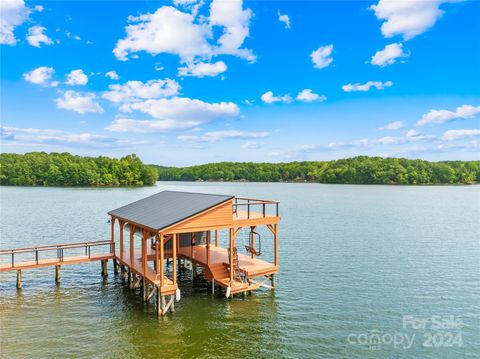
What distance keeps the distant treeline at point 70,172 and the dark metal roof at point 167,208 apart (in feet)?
361

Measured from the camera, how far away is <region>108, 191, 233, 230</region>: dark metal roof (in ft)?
49.4

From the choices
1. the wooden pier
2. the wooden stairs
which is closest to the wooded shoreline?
the wooden pier

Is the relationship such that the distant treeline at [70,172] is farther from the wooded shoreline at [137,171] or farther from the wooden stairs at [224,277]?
the wooden stairs at [224,277]

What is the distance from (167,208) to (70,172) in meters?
116

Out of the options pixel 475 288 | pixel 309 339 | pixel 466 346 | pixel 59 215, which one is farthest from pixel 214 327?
pixel 59 215

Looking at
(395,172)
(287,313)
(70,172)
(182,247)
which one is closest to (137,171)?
(70,172)

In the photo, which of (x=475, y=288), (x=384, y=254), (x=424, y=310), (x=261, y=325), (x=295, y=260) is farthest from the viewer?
(x=384, y=254)

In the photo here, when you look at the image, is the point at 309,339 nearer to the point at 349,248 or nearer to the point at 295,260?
the point at 295,260

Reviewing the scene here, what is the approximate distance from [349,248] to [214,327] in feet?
54.8

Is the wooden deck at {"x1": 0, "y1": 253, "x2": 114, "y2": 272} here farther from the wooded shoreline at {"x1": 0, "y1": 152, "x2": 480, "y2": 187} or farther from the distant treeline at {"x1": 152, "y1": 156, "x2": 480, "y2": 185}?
the distant treeline at {"x1": 152, "y1": 156, "x2": 480, "y2": 185}

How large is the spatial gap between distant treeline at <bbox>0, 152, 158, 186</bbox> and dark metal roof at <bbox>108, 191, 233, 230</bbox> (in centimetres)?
10999

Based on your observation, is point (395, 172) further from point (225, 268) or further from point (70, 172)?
point (225, 268)

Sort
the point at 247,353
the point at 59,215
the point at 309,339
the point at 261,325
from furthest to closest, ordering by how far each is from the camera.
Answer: the point at 59,215
the point at 261,325
the point at 309,339
the point at 247,353

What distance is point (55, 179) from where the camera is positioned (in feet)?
389
